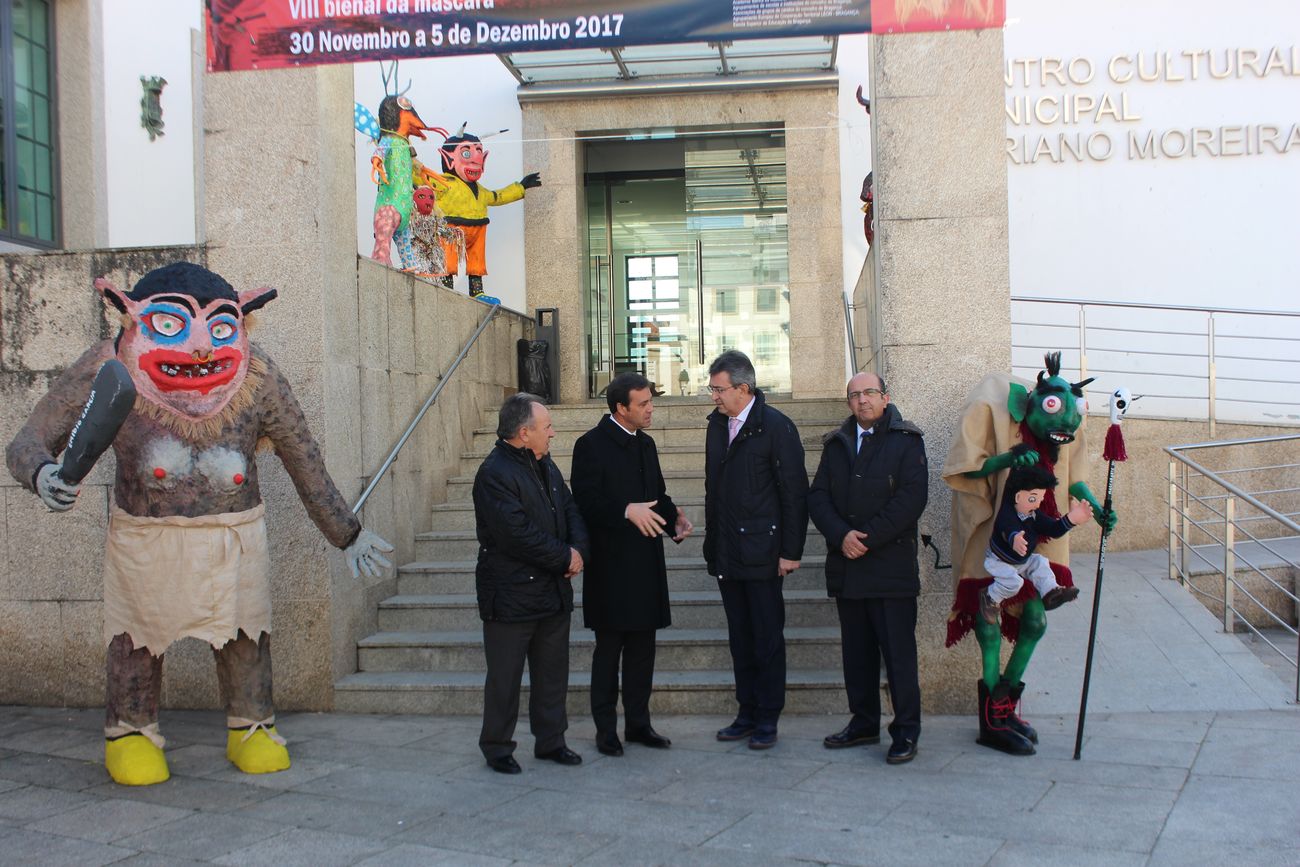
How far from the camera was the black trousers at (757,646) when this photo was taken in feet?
17.7

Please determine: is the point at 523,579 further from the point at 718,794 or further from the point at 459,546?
the point at 459,546

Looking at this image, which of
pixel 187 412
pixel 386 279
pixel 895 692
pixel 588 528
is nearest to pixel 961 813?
pixel 895 692

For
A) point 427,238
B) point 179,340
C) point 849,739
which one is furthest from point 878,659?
point 427,238

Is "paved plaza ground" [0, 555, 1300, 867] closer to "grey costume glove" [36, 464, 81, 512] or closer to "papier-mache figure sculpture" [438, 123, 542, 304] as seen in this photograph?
"grey costume glove" [36, 464, 81, 512]

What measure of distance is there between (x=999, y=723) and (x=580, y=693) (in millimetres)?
2127

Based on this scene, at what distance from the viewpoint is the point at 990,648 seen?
5.29m

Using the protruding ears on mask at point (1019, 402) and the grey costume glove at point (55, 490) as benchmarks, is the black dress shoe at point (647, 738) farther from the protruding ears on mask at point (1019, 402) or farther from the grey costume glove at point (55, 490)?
the grey costume glove at point (55, 490)

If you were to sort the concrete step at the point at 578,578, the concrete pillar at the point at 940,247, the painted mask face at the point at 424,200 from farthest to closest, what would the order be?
the painted mask face at the point at 424,200 → the concrete step at the point at 578,578 → the concrete pillar at the point at 940,247

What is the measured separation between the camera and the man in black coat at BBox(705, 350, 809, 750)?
538 cm

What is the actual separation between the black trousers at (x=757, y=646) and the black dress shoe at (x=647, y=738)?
409mm

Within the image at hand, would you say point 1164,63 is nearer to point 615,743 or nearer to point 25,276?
point 615,743

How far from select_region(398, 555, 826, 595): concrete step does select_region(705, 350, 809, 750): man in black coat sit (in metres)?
1.35

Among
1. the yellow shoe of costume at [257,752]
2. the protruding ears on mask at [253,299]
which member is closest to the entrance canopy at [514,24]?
the protruding ears on mask at [253,299]

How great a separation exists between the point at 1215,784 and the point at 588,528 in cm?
285
